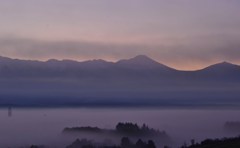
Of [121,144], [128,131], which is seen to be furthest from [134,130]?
[121,144]

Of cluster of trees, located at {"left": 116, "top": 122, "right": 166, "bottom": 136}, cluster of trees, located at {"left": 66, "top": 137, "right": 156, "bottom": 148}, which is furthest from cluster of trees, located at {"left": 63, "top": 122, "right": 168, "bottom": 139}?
cluster of trees, located at {"left": 66, "top": 137, "right": 156, "bottom": 148}

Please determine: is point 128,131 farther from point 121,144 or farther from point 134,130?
point 121,144

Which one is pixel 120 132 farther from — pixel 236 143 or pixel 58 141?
pixel 236 143

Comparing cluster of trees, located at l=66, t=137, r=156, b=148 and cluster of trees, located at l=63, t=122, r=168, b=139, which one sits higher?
cluster of trees, located at l=63, t=122, r=168, b=139

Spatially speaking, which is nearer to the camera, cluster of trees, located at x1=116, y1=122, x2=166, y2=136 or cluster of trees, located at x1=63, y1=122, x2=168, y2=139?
cluster of trees, located at x1=63, y1=122, x2=168, y2=139

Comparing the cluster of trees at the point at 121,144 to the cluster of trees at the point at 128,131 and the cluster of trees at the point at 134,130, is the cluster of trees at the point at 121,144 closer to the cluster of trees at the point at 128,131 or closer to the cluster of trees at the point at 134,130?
the cluster of trees at the point at 128,131

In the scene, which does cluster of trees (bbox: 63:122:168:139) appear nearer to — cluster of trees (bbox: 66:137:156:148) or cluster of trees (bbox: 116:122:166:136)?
cluster of trees (bbox: 116:122:166:136)

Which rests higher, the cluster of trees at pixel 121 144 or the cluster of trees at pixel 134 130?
the cluster of trees at pixel 134 130

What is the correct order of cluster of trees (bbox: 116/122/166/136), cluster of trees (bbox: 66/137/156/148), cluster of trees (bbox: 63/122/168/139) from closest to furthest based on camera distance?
cluster of trees (bbox: 66/137/156/148) → cluster of trees (bbox: 63/122/168/139) → cluster of trees (bbox: 116/122/166/136)

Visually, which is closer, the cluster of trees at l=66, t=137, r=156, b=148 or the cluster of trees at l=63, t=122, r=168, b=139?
the cluster of trees at l=66, t=137, r=156, b=148

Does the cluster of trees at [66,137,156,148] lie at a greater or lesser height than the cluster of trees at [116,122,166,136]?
lesser

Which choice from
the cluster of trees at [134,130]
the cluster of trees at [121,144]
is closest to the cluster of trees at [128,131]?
the cluster of trees at [134,130]

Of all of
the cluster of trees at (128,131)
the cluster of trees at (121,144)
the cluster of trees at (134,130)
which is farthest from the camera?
the cluster of trees at (134,130)

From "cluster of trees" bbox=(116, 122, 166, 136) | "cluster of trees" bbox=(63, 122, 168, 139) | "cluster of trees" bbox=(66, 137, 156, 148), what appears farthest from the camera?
"cluster of trees" bbox=(116, 122, 166, 136)
